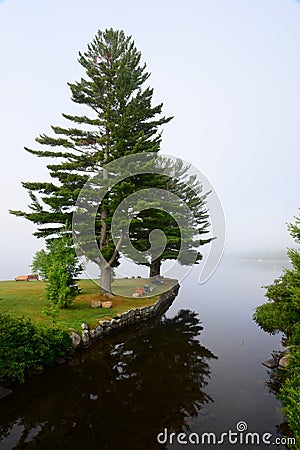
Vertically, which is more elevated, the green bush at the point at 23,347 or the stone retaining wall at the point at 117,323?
the green bush at the point at 23,347

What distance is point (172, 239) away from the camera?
18562 mm

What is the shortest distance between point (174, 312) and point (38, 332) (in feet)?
39.7

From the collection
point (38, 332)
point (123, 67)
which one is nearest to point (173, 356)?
point (38, 332)

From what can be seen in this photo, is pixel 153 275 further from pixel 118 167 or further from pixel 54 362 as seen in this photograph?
pixel 54 362

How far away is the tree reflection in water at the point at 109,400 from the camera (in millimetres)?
5844

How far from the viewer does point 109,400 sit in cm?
735

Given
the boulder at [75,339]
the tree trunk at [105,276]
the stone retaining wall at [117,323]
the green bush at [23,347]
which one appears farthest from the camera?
the tree trunk at [105,276]

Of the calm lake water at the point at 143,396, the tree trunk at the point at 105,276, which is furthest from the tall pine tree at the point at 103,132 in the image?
the calm lake water at the point at 143,396

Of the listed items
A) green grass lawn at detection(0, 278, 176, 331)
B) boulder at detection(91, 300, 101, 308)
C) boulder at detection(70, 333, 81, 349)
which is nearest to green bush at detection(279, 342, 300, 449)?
boulder at detection(70, 333, 81, 349)

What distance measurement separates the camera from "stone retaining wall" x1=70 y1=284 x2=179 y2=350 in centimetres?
1080

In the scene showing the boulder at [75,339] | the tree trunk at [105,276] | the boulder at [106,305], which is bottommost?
the boulder at [75,339]

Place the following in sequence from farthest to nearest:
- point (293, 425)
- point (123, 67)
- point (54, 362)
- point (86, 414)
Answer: point (123, 67)
point (54, 362)
point (86, 414)
point (293, 425)

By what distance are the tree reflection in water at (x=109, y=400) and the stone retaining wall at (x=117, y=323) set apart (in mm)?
461
